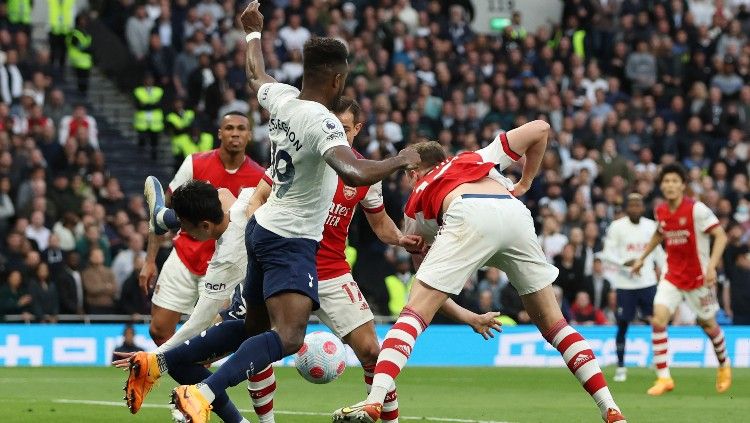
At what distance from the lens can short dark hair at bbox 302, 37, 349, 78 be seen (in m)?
9.70

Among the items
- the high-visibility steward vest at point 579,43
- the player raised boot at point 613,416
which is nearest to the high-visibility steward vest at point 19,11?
the high-visibility steward vest at point 579,43

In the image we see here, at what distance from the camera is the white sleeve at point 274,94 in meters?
9.84

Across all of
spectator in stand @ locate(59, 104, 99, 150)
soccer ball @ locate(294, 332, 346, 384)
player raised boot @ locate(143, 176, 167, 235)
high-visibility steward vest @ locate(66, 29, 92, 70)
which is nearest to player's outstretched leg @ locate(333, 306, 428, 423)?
soccer ball @ locate(294, 332, 346, 384)

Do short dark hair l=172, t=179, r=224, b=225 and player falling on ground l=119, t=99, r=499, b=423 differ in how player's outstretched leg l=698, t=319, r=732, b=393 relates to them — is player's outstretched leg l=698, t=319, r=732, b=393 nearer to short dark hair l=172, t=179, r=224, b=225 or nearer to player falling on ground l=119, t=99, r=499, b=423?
player falling on ground l=119, t=99, r=499, b=423

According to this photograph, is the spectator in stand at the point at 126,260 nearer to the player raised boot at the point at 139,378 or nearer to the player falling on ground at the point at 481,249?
the player falling on ground at the point at 481,249

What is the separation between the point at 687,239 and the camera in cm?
1811

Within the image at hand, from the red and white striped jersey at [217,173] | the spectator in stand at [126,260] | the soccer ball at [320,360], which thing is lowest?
the spectator in stand at [126,260]

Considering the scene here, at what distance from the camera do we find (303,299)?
957 cm

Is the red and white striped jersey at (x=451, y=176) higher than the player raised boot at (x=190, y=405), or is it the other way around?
the red and white striped jersey at (x=451, y=176)

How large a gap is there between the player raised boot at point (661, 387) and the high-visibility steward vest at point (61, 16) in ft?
45.8

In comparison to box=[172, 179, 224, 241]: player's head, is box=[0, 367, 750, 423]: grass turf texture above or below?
below

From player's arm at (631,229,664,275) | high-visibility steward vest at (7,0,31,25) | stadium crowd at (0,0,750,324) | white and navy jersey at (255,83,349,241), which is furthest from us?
high-visibility steward vest at (7,0,31,25)

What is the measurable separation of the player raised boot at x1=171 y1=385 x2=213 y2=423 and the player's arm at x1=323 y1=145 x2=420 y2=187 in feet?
4.95

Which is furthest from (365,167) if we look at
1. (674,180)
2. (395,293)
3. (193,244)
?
(395,293)
